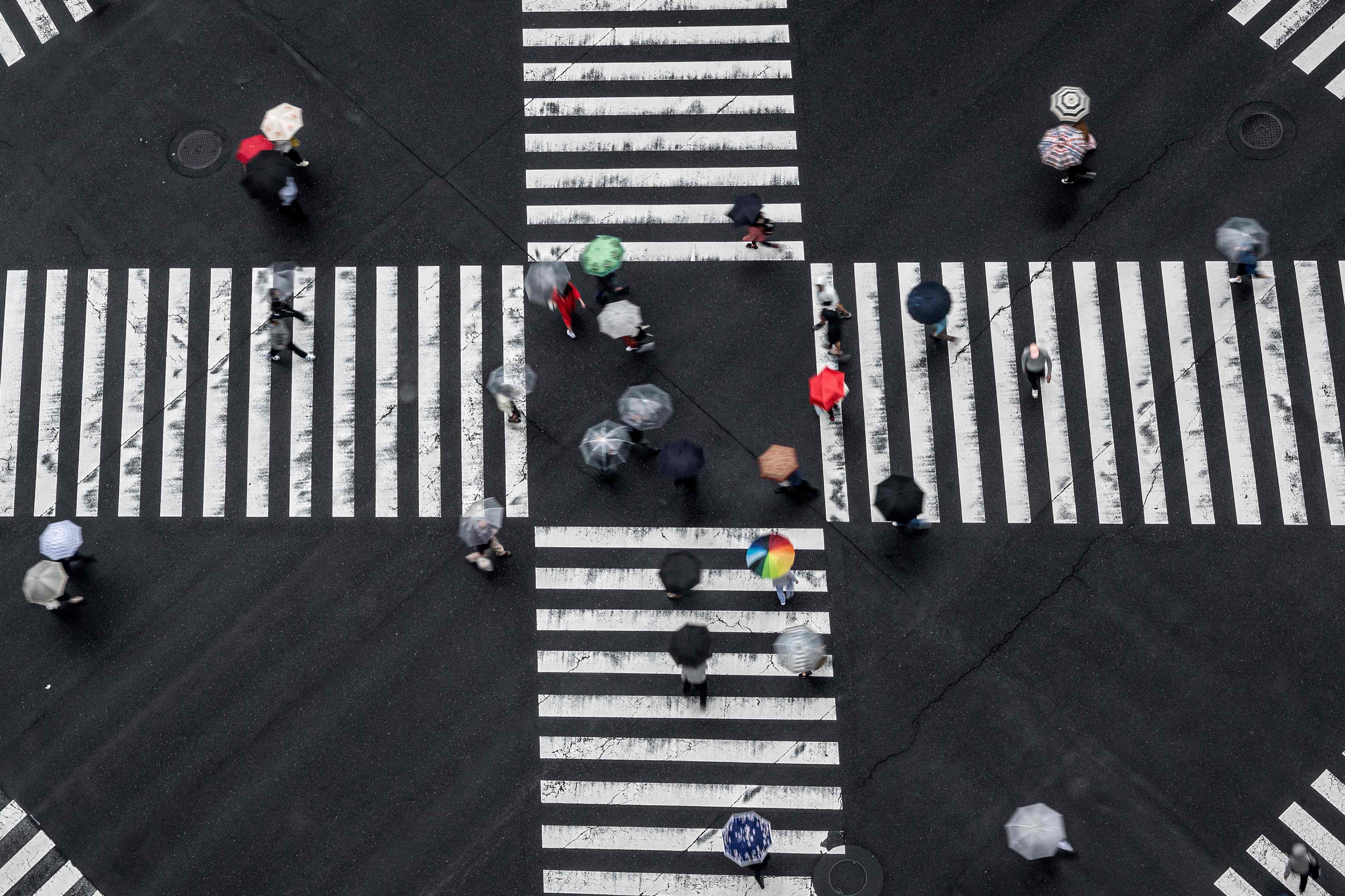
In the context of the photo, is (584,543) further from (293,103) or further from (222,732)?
(293,103)

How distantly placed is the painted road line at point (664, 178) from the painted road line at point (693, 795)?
412 inches

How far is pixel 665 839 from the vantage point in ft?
64.2

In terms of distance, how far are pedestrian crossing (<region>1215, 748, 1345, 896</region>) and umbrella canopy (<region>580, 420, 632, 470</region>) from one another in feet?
37.8

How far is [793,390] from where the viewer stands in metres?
21.4

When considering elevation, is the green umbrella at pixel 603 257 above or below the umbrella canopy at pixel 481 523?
above

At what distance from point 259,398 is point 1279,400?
1762cm

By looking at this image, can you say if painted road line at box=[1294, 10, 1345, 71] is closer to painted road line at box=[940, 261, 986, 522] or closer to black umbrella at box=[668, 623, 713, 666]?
painted road line at box=[940, 261, 986, 522]

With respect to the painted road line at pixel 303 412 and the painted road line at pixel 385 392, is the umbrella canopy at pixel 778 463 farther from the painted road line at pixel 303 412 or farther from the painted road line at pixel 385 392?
the painted road line at pixel 303 412

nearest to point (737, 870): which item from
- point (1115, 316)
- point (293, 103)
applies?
point (1115, 316)

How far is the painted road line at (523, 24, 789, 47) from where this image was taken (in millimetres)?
22953

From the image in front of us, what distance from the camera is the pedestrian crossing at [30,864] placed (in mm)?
19906

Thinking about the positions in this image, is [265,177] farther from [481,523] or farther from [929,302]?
[929,302]

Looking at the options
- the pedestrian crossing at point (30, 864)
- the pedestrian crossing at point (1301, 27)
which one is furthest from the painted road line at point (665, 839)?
the pedestrian crossing at point (1301, 27)

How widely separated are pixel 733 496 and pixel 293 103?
36.6ft
